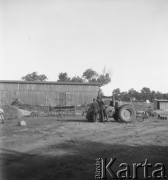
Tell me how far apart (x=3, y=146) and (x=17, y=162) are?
100 inches

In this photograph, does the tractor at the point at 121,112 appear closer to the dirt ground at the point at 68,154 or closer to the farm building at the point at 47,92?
→ the dirt ground at the point at 68,154

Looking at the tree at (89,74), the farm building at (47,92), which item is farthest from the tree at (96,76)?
the farm building at (47,92)

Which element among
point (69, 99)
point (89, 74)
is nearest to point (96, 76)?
point (89, 74)

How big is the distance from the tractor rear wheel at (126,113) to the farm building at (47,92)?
20.2 metres

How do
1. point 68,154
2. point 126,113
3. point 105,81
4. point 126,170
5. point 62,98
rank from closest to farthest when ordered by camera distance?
1. point 126,170
2. point 68,154
3. point 126,113
4. point 62,98
5. point 105,81

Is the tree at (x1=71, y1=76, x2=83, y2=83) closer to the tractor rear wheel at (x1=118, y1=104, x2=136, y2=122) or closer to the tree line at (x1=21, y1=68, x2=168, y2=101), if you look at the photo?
the tree line at (x1=21, y1=68, x2=168, y2=101)

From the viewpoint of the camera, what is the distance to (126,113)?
62.0 ft

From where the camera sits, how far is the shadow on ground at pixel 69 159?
20.6 feet

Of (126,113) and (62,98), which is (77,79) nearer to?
(62,98)

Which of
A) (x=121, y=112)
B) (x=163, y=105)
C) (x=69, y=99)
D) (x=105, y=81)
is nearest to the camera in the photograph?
(x=121, y=112)

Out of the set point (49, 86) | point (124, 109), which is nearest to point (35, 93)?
point (49, 86)

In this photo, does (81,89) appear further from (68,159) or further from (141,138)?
(68,159)

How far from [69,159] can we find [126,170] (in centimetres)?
186

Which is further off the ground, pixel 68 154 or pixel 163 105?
pixel 163 105
